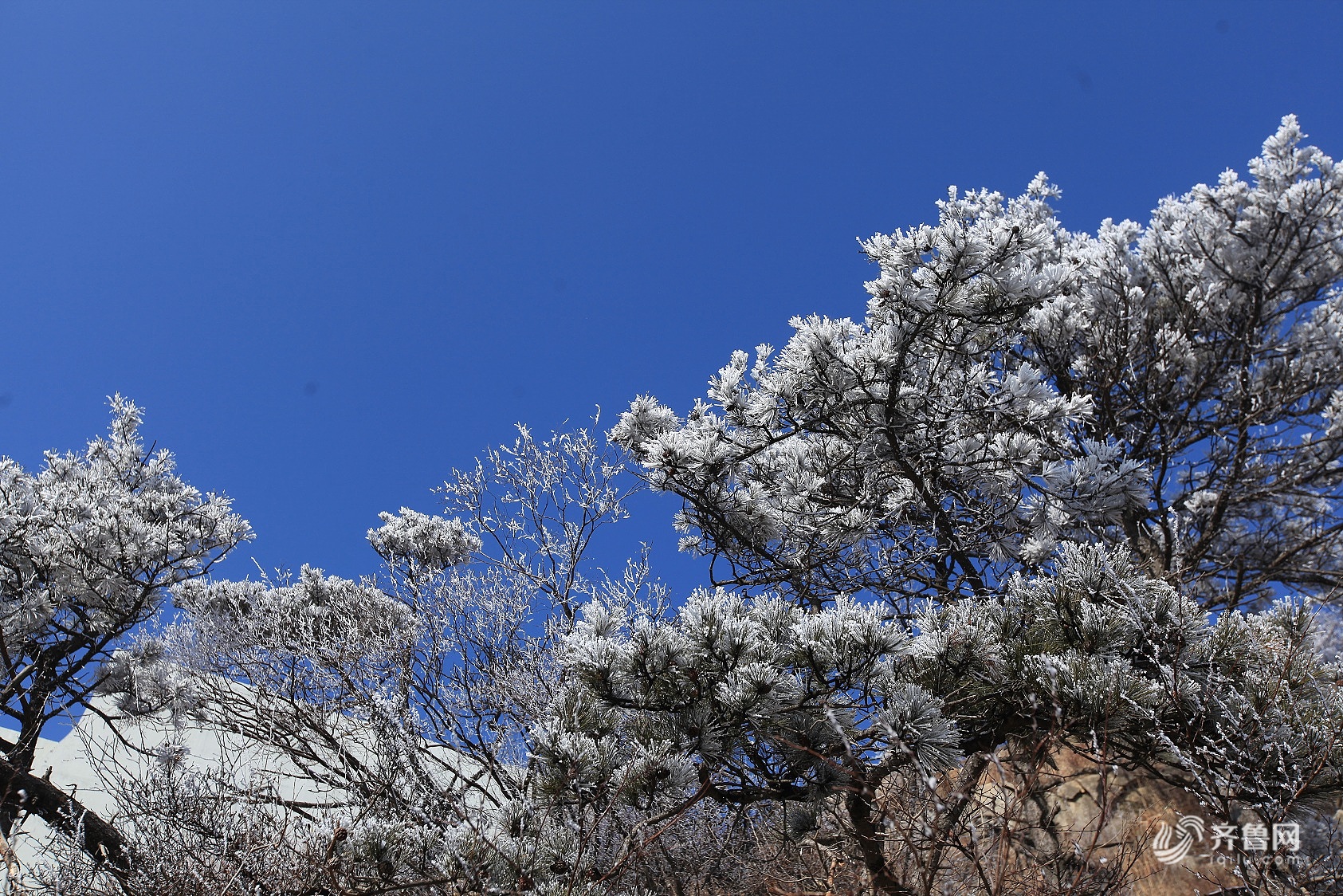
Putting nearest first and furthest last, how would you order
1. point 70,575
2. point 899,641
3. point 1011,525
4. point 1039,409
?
point 899,641, point 1039,409, point 1011,525, point 70,575

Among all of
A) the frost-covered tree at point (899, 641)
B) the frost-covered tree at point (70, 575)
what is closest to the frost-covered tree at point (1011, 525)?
the frost-covered tree at point (899, 641)

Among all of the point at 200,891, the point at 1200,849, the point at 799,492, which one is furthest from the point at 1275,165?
the point at 200,891

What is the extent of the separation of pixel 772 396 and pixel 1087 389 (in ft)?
13.0

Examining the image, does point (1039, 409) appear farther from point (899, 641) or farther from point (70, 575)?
point (70, 575)

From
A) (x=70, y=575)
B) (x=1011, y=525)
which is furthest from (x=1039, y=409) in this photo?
(x=70, y=575)

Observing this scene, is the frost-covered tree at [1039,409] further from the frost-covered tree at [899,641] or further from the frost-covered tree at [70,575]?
the frost-covered tree at [70,575]

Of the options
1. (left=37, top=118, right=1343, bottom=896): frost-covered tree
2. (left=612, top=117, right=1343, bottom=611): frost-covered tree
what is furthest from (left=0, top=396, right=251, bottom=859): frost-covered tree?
(left=612, top=117, right=1343, bottom=611): frost-covered tree

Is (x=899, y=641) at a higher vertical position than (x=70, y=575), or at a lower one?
lower

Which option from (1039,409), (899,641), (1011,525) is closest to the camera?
(899,641)

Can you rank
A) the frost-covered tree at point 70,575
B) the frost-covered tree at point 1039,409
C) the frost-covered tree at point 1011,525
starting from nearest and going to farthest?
the frost-covered tree at point 1011,525 < the frost-covered tree at point 1039,409 < the frost-covered tree at point 70,575

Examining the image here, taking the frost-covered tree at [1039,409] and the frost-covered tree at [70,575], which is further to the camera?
the frost-covered tree at [70,575]

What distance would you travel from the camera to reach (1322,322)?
24.5ft

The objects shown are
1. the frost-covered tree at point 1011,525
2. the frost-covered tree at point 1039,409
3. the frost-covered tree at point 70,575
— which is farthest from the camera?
the frost-covered tree at point 70,575

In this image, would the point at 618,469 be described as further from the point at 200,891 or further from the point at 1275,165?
the point at 1275,165
